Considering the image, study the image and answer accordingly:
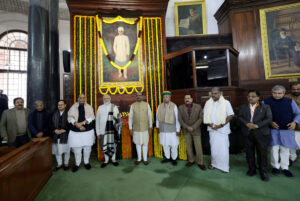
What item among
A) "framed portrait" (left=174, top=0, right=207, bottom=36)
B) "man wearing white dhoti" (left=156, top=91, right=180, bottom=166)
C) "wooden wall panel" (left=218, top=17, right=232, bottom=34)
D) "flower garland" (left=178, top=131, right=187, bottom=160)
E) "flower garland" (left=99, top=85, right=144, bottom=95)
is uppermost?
"framed portrait" (left=174, top=0, right=207, bottom=36)

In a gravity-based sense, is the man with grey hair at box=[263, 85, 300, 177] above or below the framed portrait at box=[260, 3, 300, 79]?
below

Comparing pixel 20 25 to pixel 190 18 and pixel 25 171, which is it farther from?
pixel 25 171

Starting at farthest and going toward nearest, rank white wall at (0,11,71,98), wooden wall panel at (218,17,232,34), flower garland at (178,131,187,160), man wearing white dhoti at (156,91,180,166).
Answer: white wall at (0,11,71,98) < wooden wall panel at (218,17,232,34) < flower garland at (178,131,187,160) < man wearing white dhoti at (156,91,180,166)

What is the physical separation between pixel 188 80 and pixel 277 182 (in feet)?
9.20

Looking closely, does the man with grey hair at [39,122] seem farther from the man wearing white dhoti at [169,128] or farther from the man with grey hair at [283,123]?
the man with grey hair at [283,123]

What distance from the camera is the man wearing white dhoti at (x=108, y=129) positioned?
3400mm

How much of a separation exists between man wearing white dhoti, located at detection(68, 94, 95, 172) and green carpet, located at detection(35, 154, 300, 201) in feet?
1.34

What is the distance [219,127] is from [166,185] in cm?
142

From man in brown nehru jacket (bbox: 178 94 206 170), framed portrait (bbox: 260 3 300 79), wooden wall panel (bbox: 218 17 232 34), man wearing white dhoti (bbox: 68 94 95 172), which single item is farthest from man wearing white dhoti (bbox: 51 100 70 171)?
wooden wall panel (bbox: 218 17 232 34)

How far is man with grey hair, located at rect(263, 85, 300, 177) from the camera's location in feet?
8.83

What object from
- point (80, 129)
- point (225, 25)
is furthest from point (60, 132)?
point (225, 25)

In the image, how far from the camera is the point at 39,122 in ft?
9.93

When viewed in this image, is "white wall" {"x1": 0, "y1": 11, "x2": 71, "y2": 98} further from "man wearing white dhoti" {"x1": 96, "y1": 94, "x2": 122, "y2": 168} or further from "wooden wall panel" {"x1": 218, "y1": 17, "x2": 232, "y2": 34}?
"wooden wall panel" {"x1": 218, "y1": 17, "x2": 232, "y2": 34}

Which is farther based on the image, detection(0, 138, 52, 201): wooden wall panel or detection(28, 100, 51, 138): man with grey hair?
detection(28, 100, 51, 138): man with grey hair
